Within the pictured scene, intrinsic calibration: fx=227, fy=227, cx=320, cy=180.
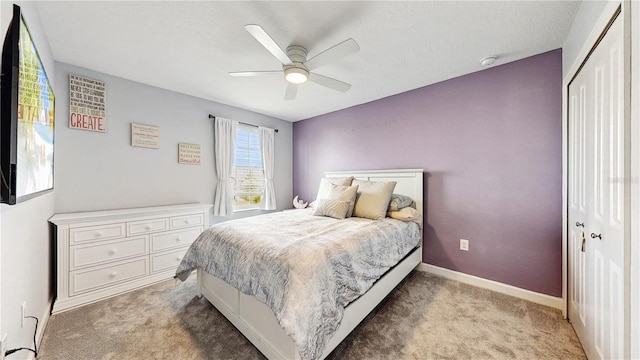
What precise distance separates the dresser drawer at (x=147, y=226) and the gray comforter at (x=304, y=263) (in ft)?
2.41

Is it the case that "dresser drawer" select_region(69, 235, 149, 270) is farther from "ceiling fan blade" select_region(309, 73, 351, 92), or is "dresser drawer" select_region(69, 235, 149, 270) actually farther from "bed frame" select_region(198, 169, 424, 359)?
"ceiling fan blade" select_region(309, 73, 351, 92)

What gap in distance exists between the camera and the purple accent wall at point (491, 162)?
2.09 m

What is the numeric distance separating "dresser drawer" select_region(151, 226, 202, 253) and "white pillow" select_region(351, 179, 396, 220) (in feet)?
6.68

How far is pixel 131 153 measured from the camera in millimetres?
2670

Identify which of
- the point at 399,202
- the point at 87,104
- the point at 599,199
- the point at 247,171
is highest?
the point at 87,104

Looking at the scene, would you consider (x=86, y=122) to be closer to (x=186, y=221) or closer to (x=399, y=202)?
(x=186, y=221)

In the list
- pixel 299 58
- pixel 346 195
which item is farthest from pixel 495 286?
pixel 299 58

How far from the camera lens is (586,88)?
1.51 metres

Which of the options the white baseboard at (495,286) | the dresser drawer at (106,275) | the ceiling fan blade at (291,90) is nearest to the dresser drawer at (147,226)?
the dresser drawer at (106,275)

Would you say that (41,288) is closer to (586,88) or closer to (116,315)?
(116,315)

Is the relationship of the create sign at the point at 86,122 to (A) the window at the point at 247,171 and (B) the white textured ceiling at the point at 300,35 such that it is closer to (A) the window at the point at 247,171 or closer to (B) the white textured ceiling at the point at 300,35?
(B) the white textured ceiling at the point at 300,35

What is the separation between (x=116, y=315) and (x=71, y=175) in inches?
58.3

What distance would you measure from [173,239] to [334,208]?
6.33ft

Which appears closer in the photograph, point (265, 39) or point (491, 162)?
point (265, 39)
